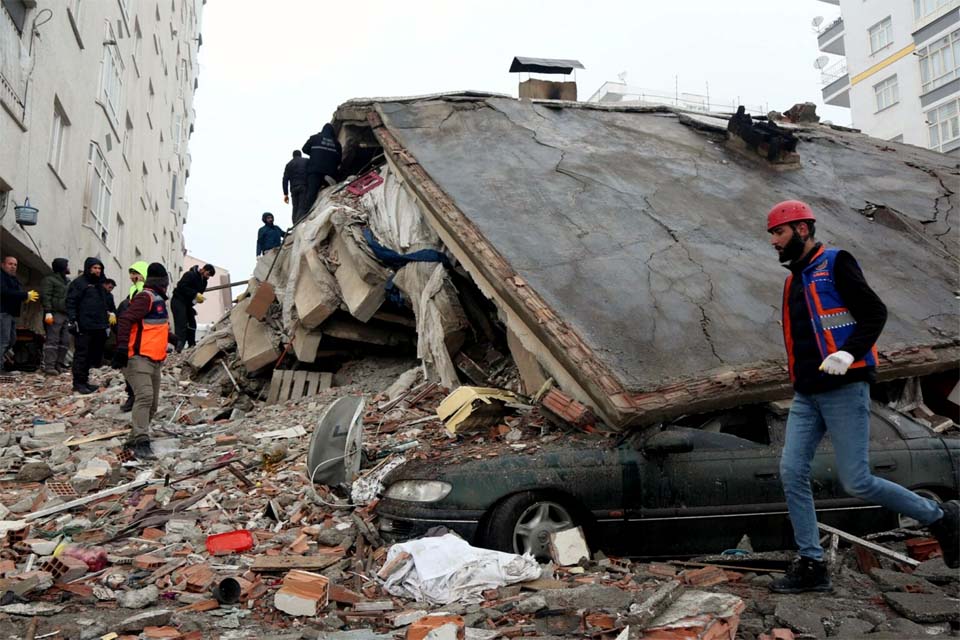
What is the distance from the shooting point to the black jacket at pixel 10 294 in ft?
31.5

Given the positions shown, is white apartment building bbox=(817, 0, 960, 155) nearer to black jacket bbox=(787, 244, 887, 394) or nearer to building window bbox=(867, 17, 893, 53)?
building window bbox=(867, 17, 893, 53)

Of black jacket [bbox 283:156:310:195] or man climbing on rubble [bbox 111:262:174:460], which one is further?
black jacket [bbox 283:156:310:195]

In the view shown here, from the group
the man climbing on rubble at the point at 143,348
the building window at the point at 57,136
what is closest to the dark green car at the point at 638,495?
the man climbing on rubble at the point at 143,348

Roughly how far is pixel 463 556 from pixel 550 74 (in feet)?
37.3

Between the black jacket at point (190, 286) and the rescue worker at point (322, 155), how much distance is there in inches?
124

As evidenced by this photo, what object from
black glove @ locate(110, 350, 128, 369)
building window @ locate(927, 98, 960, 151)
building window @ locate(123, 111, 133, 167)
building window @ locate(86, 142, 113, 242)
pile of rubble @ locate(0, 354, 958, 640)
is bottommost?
pile of rubble @ locate(0, 354, 958, 640)

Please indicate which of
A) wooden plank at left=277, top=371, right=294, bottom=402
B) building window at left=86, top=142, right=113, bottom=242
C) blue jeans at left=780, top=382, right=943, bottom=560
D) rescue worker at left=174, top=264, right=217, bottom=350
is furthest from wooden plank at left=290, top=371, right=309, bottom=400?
building window at left=86, top=142, right=113, bottom=242

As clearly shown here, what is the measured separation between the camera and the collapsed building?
5.54m

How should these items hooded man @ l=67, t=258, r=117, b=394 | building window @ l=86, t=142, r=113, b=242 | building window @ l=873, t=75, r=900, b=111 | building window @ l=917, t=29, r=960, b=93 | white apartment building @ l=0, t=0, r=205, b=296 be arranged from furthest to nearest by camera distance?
building window @ l=873, t=75, r=900, b=111 → building window @ l=917, t=29, r=960, b=93 → building window @ l=86, t=142, r=113, b=242 → white apartment building @ l=0, t=0, r=205, b=296 → hooded man @ l=67, t=258, r=117, b=394

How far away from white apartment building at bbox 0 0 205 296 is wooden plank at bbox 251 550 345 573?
9112mm

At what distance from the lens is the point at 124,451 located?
659 centimetres

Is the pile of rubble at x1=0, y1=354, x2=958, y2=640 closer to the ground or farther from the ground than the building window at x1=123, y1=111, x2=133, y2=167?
closer to the ground

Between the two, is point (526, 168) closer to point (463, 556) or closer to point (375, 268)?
point (375, 268)

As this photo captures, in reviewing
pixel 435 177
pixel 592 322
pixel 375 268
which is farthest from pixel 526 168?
pixel 592 322
